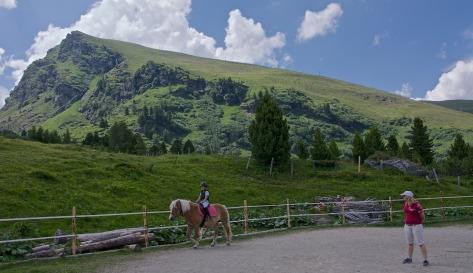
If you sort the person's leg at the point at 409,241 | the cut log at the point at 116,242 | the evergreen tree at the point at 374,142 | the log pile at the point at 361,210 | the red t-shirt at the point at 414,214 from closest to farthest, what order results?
the person's leg at the point at 409,241, the red t-shirt at the point at 414,214, the cut log at the point at 116,242, the log pile at the point at 361,210, the evergreen tree at the point at 374,142

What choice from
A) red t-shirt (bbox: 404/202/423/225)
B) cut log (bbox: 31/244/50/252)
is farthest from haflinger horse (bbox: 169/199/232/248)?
red t-shirt (bbox: 404/202/423/225)

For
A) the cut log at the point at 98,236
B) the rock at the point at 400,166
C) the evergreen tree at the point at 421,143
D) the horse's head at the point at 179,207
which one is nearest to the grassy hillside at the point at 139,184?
the rock at the point at 400,166

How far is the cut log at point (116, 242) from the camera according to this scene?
670 inches

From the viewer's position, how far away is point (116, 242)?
697 inches

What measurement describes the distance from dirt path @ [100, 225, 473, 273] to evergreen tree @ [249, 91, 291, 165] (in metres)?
30.8

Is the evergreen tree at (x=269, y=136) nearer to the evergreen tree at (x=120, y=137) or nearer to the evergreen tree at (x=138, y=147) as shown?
the evergreen tree at (x=138, y=147)

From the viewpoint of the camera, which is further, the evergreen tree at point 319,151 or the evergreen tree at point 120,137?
the evergreen tree at point 120,137

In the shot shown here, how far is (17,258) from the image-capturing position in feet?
51.6

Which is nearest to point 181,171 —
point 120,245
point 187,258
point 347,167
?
point 347,167

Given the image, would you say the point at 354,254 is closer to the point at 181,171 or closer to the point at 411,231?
the point at 411,231

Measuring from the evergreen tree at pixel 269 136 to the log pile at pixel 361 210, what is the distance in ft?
57.3

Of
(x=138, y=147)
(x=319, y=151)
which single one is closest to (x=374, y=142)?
(x=319, y=151)

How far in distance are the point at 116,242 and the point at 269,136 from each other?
34540mm

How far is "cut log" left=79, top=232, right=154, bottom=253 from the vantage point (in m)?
17.0
